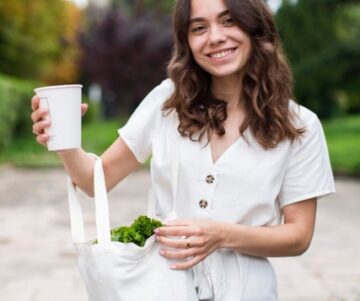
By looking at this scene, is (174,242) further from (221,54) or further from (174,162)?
(221,54)

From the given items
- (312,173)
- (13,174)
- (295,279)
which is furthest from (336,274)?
(13,174)

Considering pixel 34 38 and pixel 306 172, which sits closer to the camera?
pixel 306 172

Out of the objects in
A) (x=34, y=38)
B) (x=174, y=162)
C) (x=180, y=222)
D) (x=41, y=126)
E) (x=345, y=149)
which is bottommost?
(x=345, y=149)

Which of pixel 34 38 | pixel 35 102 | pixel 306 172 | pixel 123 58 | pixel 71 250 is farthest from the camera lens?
pixel 34 38

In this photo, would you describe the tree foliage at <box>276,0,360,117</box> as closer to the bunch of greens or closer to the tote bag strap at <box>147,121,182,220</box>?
the tote bag strap at <box>147,121,182,220</box>

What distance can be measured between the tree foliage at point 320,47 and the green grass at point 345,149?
130cm

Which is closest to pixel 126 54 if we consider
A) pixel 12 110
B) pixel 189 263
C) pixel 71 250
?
pixel 12 110

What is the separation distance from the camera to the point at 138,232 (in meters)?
1.80

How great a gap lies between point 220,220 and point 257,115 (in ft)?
0.94

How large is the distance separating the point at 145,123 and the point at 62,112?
0.28m

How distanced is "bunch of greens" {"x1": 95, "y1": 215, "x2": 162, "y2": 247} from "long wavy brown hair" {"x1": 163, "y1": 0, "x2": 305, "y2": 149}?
0.28m

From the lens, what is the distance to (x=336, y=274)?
5.53 m

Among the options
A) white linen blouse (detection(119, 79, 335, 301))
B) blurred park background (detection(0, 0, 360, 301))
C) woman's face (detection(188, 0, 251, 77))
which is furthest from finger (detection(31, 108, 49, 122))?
blurred park background (detection(0, 0, 360, 301))

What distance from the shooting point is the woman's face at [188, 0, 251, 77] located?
1.93 meters
